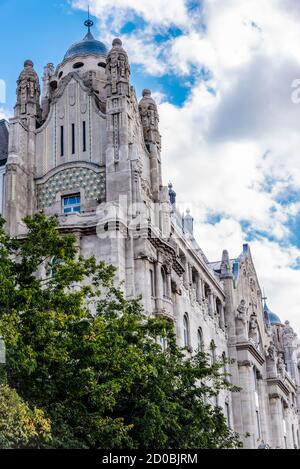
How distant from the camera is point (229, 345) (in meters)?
59.7

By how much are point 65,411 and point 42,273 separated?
15607 mm

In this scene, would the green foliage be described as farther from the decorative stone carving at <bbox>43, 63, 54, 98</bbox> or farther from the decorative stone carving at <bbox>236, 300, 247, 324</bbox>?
the decorative stone carving at <bbox>236, 300, 247, 324</bbox>

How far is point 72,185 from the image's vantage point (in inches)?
1727

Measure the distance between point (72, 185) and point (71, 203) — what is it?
988mm

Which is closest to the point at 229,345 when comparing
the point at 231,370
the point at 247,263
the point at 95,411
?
the point at 231,370

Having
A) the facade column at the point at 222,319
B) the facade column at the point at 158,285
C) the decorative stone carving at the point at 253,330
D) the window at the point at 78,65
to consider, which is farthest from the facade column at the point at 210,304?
the window at the point at 78,65

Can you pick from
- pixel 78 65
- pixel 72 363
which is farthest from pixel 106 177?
pixel 72 363

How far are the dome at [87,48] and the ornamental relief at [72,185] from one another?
8.43 metres

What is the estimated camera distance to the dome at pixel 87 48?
48531 millimetres

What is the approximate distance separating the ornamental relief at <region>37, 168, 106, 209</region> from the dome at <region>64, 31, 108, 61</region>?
843cm

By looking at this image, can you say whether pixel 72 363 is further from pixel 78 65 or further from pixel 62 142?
pixel 78 65

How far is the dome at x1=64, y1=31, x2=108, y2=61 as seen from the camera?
48531 mm
